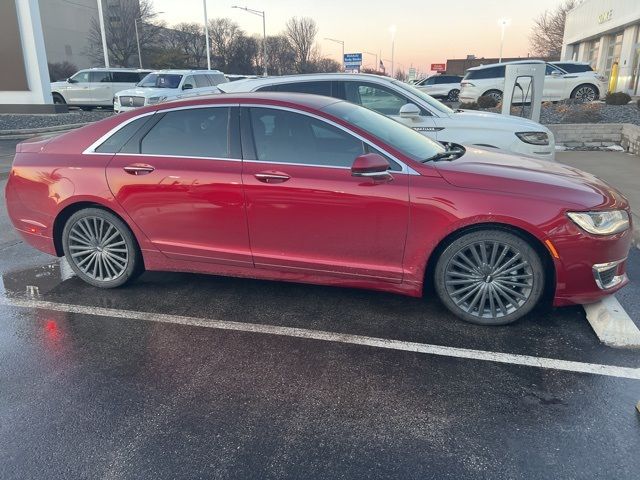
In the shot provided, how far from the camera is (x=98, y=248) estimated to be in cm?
445

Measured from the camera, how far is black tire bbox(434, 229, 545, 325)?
3.54 m

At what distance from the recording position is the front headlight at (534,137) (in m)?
6.60

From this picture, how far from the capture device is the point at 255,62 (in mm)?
76062

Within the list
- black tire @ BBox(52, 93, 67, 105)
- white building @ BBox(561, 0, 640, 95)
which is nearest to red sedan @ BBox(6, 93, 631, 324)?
black tire @ BBox(52, 93, 67, 105)

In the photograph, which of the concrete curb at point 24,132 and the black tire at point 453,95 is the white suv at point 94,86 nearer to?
the concrete curb at point 24,132

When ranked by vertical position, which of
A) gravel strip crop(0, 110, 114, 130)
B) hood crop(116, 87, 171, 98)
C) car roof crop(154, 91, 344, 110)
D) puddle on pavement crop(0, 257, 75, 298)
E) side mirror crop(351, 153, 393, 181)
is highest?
car roof crop(154, 91, 344, 110)

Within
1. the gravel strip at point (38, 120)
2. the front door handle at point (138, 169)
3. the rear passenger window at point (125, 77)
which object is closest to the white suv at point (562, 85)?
the gravel strip at point (38, 120)

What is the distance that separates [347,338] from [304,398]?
0.76 meters

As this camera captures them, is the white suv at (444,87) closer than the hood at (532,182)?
No

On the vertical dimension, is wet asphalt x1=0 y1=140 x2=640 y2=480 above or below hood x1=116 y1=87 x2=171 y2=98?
below

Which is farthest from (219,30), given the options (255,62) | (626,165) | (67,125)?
(626,165)

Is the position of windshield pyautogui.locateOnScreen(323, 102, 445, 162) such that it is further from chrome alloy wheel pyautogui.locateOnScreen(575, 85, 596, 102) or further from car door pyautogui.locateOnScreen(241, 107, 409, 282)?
chrome alloy wheel pyautogui.locateOnScreen(575, 85, 596, 102)

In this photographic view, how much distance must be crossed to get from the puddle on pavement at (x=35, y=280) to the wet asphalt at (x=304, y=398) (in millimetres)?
460

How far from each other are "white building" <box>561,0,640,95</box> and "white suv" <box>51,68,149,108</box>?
2610 centimetres
